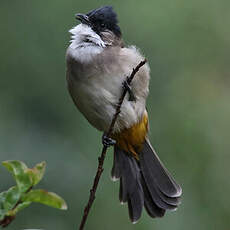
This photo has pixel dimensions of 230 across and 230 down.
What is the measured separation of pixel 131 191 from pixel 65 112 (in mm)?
750

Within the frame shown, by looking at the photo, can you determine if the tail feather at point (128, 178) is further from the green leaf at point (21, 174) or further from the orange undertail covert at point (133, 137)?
the green leaf at point (21, 174)

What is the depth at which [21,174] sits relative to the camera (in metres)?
1.65

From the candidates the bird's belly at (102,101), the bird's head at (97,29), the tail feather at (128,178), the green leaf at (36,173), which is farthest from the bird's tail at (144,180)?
the green leaf at (36,173)

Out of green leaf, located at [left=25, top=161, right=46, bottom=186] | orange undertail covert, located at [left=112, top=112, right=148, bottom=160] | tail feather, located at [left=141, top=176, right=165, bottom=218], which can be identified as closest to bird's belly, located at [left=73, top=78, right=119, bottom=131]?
orange undertail covert, located at [left=112, top=112, right=148, bottom=160]

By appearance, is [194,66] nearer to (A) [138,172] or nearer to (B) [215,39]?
(B) [215,39]

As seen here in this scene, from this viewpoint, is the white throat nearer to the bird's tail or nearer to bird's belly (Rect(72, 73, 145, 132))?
bird's belly (Rect(72, 73, 145, 132))

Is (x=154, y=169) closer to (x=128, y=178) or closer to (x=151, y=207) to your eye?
(x=128, y=178)

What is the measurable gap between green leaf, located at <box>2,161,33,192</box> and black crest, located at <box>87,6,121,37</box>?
6.22 feet

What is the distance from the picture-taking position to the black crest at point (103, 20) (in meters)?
3.44

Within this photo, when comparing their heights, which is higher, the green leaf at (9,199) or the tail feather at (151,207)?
the green leaf at (9,199)

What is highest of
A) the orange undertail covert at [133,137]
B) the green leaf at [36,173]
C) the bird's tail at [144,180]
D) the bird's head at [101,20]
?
the bird's head at [101,20]

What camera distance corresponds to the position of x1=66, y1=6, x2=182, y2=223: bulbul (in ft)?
10.9

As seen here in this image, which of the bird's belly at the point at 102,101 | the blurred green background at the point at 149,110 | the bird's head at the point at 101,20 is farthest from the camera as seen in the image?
the blurred green background at the point at 149,110

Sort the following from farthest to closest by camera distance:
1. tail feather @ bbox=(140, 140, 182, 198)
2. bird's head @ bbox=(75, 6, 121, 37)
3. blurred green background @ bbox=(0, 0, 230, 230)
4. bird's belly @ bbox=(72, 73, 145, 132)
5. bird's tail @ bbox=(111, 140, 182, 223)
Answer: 1. tail feather @ bbox=(140, 140, 182, 198)
2. bird's tail @ bbox=(111, 140, 182, 223)
3. blurred green background @ bbox=(0, 0, 230, 230)
4. bird's head @ bbox=(75, 6, 121, 37)
5. bird's belly @ bbox=(72, 73, 145, 132)
